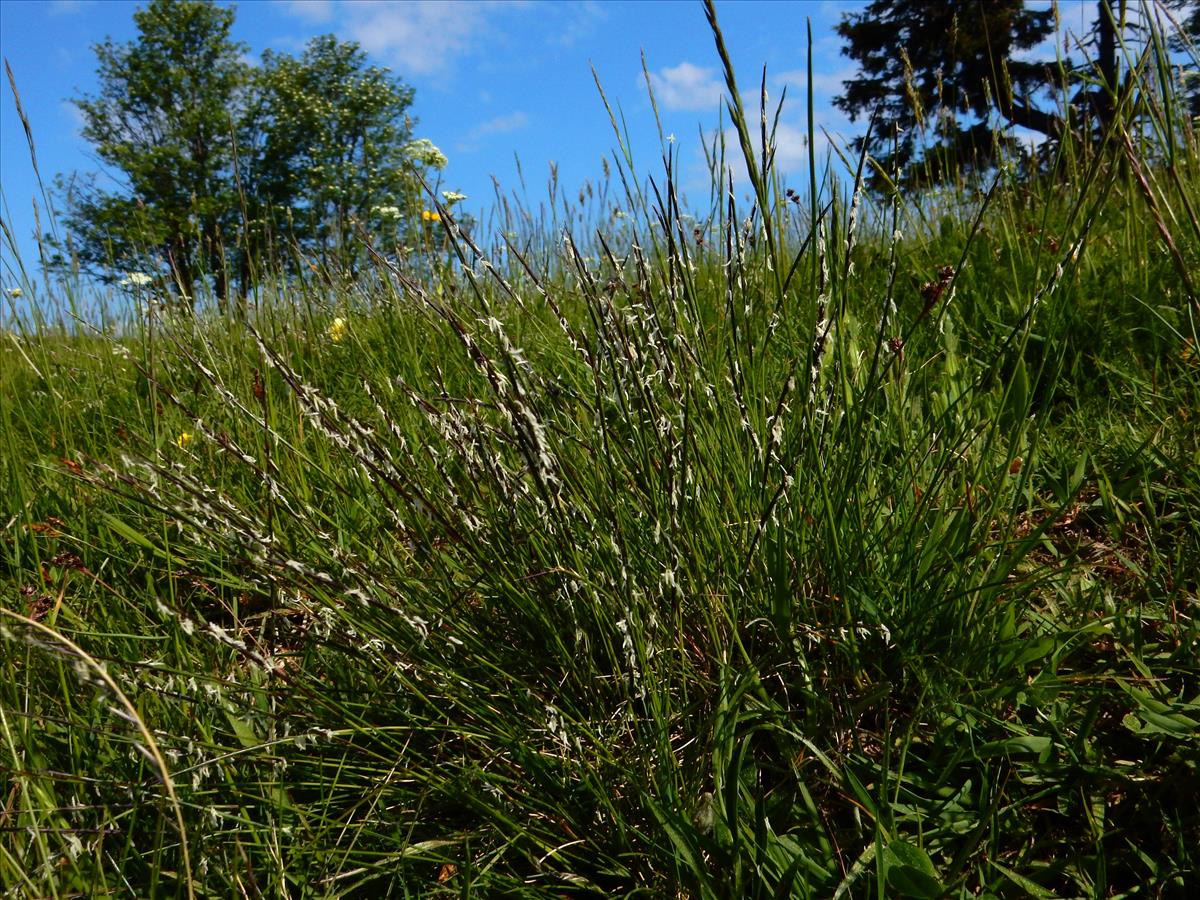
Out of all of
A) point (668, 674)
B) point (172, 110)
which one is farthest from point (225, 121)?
point (668, 674)

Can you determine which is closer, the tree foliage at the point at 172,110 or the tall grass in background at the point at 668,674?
the tall grass in background at the point at 668,674

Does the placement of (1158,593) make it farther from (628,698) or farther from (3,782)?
(3,782)

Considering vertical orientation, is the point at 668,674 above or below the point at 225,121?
below

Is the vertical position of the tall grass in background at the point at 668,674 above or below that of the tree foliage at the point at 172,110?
below

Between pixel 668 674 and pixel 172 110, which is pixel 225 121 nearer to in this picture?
pixel 172 110

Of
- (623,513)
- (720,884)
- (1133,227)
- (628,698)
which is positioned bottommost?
(720,884)

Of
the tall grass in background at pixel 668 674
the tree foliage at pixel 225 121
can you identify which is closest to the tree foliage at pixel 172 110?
the tree foliage at pixel 225 121

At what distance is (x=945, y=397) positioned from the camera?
2.01 metres

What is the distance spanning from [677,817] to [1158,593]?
1.10 meters

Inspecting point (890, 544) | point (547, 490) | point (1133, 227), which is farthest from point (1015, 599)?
point (1133, 227)

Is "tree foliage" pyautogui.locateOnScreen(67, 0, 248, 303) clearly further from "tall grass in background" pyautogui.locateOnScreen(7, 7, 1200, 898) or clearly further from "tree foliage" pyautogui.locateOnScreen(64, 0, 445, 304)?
"tall grass in background" pyautogui.locateOnScreen(7, 7, 1200, 898)

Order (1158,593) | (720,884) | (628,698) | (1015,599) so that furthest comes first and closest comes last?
(1158,593)
(1015,599)
(628,698)
(720,884)

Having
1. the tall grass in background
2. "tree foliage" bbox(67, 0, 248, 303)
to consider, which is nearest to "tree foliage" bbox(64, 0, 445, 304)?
"tree foliage" bbox(67, 0, 248, 303)

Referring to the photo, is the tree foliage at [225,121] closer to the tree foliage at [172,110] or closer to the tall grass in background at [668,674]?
the tree foliage at [172,110]
